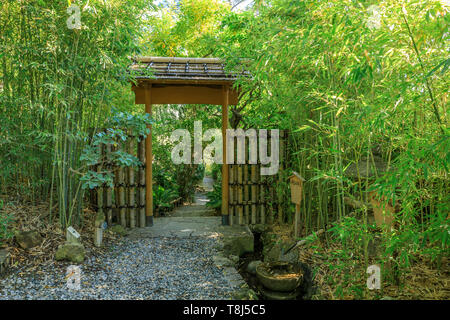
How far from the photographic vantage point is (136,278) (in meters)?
Answer: 2.80

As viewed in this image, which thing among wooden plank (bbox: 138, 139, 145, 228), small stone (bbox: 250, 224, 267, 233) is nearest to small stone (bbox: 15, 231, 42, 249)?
wooden plank (bbox: 138, 139, 145, 228)

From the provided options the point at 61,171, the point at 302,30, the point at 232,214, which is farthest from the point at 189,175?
the point at 302,30

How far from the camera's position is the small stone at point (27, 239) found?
2940 mm

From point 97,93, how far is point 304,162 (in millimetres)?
2343

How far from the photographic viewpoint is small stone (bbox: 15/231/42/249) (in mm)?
2940

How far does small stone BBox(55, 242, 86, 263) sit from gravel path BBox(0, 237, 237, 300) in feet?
0.26

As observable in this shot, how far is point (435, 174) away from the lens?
1955 millimetres

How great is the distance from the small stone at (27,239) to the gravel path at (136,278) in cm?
33

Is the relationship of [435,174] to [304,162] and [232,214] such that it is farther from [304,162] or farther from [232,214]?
[232,214]

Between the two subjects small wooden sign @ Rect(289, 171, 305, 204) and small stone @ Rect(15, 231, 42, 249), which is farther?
small wooden sign @ Rect(289, 171, 305, 204)

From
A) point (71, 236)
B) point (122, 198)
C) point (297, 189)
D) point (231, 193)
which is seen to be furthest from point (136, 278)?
point (231, 193)

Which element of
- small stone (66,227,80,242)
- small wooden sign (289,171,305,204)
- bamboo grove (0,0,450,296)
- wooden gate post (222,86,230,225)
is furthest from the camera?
wooden gate post (222,86,230,225)

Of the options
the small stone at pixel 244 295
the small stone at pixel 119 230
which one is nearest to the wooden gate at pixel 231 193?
the small stone at pixel 119 230

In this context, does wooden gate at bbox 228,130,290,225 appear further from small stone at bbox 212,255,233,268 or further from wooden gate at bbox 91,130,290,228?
small stone at bbox 212,255,233,268
